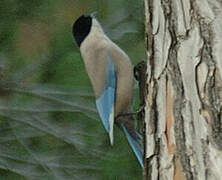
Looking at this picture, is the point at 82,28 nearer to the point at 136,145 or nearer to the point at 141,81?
the point at 136,145

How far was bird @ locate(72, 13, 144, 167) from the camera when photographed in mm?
2637

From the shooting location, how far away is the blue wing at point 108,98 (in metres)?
2.64

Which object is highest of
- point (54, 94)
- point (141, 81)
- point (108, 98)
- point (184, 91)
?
point (184, 91)

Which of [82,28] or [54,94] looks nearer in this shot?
[82,28]

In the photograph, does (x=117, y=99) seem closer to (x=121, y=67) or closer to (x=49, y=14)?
(x=121, y=67)

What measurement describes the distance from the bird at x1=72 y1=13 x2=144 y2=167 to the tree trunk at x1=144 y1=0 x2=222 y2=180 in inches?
40.1

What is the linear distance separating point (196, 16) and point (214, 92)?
0.46 ft

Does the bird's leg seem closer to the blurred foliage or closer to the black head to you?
the black head

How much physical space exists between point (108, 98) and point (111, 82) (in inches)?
2.0

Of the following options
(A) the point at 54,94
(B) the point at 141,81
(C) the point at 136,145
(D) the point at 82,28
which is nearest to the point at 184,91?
(B) the point at 141,81

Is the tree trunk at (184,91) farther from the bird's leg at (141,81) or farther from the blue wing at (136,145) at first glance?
the blue wing at (136,145)

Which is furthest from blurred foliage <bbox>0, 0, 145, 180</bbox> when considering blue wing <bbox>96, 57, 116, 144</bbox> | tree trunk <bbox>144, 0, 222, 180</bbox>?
tree trunk <bbox>144, 0, 222, 180</bbox>

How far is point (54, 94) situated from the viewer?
3.31 metres

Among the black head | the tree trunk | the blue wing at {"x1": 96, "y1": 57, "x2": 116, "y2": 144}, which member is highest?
the tree trunk
